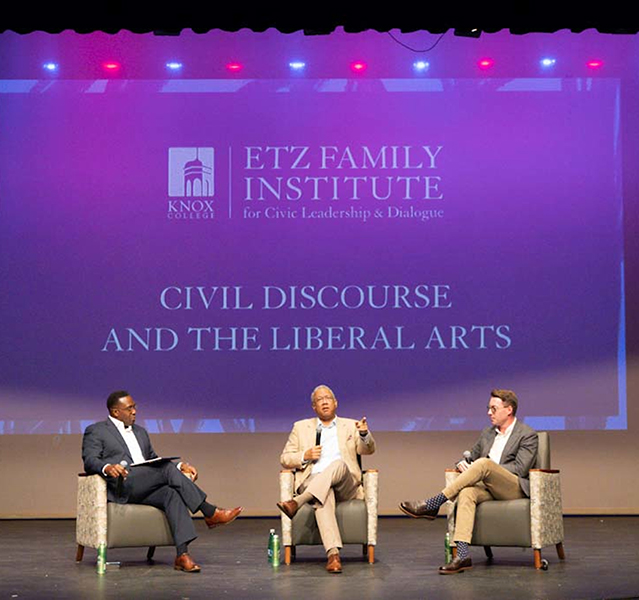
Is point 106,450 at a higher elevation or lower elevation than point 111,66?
lower

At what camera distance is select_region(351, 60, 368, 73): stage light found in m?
8.91

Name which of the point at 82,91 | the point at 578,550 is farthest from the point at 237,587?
the point at 82,91

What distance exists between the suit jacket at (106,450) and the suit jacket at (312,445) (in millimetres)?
789

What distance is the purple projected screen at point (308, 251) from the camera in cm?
878

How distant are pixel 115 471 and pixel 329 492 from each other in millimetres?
1077

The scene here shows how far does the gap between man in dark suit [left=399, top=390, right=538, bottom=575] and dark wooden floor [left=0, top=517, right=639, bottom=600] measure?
0.24 m

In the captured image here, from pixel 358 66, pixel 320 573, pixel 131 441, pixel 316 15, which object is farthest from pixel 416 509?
pixel 358 66

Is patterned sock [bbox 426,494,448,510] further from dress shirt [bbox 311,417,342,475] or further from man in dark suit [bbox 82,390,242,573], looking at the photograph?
man in dark suit [bbox 82,390,242,573]

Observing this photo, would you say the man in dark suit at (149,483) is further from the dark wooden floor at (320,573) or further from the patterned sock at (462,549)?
the patterned sock at (462,549)

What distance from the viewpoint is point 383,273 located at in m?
8.82

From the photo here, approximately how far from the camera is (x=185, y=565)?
610 centimetres

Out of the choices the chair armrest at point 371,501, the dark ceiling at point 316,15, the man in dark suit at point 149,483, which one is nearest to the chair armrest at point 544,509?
the chair armrest at point 371,501

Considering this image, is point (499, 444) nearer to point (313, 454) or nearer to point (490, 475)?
point (490, 475)

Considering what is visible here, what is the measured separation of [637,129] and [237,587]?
489 cm
